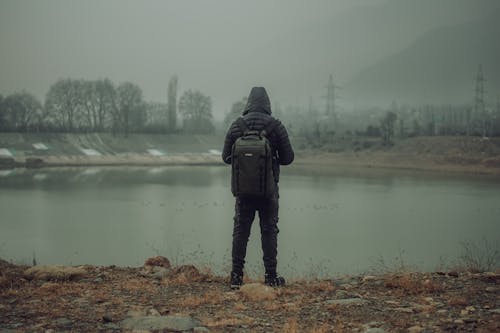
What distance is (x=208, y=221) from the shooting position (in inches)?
850

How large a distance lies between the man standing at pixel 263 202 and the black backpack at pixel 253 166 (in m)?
0.17

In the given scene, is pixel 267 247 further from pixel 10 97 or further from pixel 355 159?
pixel 10 97

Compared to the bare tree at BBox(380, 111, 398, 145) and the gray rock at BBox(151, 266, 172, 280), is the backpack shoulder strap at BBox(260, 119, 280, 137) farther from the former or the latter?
the bare tree at BBox(380, 111, 398, 145)

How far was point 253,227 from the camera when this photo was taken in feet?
65.1

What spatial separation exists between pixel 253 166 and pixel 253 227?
45.5ft

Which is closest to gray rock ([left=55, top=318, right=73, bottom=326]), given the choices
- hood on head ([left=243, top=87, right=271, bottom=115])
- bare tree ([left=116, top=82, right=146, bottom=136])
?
hood on head ([left=243, top=87, right=271, bottom=115])

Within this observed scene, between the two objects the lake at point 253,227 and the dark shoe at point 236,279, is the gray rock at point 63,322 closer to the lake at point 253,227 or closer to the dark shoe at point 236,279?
the dark shoe at point 236,279

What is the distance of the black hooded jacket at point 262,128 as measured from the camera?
21.1 feet

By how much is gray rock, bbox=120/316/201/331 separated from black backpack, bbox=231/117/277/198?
184 cm

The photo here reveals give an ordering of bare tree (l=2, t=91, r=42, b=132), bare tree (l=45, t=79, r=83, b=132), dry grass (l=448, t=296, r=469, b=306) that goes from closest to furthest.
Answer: dry grass (l=448, t=296, r=469, b=306) → bare tree (l=2, t=91, r=42, b=132) → bare tree (l=45, t=79, r=83, b=132)

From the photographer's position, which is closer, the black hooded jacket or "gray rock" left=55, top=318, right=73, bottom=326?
"gray rock" left=55, top=318, right=73, bottom=326

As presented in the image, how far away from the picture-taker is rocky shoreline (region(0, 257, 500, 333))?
472 cm

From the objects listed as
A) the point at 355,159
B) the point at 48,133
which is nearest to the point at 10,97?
the point at 48,133

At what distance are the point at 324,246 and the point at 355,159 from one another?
5449 cm
